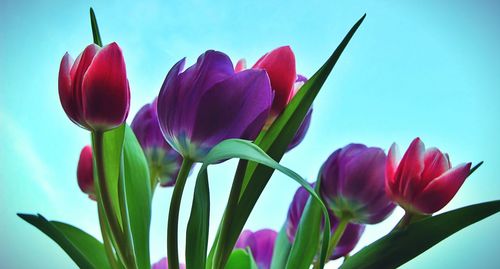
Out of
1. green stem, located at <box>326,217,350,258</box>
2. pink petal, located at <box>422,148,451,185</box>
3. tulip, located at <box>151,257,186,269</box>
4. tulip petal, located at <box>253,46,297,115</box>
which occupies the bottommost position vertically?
tulip, located at <box>151,257,186,269</box>

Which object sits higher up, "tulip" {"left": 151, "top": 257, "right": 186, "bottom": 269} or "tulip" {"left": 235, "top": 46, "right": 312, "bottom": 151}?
"tulip" {"left": 235, "top": 46, "right": 312, "bottom": 151}

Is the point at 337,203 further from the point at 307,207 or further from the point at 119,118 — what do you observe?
the point at 119,118

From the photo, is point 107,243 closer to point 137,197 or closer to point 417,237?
point 137,197

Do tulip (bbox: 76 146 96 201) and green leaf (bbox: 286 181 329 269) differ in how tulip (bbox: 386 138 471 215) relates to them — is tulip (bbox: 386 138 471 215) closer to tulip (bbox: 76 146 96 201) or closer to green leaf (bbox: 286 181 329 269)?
green leaf (bbox: 286 181 329 269)

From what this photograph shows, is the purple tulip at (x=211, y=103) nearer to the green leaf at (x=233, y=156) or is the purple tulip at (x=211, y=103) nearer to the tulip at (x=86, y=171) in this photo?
the green leaf at (x=233, y=156)

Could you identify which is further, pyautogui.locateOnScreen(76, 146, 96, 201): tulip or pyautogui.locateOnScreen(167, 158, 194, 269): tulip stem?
pyautogui.locateOnScreen(76, 146, 96, 201): tulip

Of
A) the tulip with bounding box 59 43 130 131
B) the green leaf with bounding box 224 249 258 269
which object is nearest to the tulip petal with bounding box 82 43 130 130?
the tulip with bounding box 59 43 130 131
